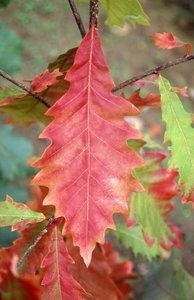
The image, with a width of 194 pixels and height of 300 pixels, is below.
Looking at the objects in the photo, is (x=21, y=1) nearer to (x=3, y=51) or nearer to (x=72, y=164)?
(x=3, y=51)

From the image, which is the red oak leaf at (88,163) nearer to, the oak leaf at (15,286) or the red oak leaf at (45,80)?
the red oak leaf at (45,80)

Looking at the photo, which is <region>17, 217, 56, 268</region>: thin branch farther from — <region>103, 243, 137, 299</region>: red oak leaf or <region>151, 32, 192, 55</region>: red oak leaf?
<region>103, 243, 137, 299</region>: red oak leaf

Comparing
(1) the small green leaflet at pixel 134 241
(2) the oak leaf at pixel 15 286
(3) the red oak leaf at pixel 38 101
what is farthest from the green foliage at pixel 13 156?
(2) the oak leaf at pixel 15 286

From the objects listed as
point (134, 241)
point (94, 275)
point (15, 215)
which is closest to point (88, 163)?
point (15, 215)

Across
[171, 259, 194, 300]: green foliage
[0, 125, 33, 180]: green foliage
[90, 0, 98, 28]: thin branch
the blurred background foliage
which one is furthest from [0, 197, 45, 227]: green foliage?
the blurred background foliage

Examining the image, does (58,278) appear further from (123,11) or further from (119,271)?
(119,271)

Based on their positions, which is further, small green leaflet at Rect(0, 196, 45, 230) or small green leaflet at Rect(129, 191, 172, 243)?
small green leaflet at Rect(129, 191, 172, 243)

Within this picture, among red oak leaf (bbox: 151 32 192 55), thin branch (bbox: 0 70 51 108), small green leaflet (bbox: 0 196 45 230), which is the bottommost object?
small green leaflet (bbox: 0 196 45 230)
